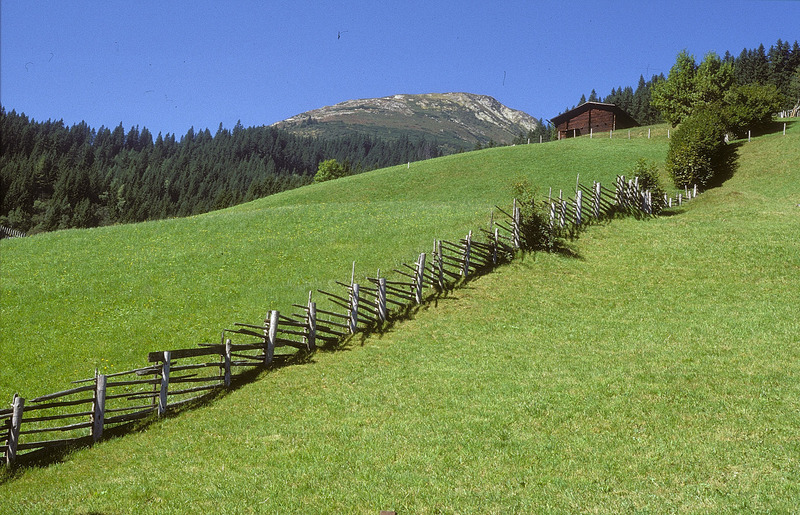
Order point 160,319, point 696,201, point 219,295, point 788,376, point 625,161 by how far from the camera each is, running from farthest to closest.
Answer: point 625,161
point 696,201
point 219,295
point 160,319
point 788,376

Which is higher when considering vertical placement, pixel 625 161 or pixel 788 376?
pixel 625 161

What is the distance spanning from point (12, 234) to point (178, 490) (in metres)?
73.5

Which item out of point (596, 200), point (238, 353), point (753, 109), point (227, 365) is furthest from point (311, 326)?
point (753, 109)

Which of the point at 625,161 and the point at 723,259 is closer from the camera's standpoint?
the point at 723,259

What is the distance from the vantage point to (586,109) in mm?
87875

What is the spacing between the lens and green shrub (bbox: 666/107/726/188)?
1955 inches

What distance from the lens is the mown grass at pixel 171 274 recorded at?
2045 centimetres

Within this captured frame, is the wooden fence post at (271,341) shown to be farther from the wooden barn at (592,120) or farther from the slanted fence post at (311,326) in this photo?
the wooden barn at (592,120)

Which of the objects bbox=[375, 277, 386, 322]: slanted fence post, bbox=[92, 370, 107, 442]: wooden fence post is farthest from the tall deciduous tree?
bbox=[92, 370, 107, 442]: wooden fence post

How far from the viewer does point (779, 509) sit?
7645 mm

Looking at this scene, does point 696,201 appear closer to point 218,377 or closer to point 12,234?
point 218,377

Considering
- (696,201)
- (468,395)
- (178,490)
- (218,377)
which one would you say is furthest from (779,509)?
(696,201)

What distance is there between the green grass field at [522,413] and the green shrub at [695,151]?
25.1 metres

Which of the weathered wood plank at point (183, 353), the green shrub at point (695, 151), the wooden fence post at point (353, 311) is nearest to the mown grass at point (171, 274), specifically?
the wooden fence post at point (353, 311)
